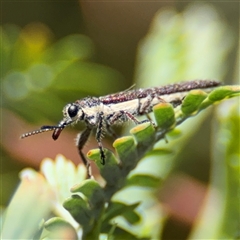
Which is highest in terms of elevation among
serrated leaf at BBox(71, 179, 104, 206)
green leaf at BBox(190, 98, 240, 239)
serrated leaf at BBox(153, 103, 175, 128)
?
serrated leaf at BBox(153, 103, 175, 128)

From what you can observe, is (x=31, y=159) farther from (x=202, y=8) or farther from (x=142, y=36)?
(x=142, y=36)

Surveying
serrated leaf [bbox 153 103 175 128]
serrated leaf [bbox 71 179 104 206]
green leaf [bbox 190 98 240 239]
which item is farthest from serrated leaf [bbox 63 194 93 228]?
green leaf [bbox 190 98 240 239]

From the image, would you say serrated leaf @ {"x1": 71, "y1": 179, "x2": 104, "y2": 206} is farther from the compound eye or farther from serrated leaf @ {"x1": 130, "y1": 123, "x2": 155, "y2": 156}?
the compound eye

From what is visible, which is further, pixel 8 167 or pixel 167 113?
pixel 8 167

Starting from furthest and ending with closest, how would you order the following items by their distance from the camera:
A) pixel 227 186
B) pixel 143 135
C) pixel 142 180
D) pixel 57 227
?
1. pixel 227 186
2. pixel 142 180
3. pixel 143 135
4. pixel 57 227

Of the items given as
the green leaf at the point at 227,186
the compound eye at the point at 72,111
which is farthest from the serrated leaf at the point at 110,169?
the compound eye at the point at 72,111

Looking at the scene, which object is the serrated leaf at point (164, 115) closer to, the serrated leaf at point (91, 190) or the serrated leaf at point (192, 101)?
the serrated leaf at point (192, 101)

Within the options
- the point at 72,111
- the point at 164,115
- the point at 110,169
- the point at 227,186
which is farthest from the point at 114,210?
the point at 72,111

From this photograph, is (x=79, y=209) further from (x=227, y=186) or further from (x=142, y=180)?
(x=227, y=186)

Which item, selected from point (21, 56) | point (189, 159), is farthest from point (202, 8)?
point (21, 56)

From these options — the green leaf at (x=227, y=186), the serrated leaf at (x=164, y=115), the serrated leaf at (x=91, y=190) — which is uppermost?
the serrated leaf at (x=164, y=115)

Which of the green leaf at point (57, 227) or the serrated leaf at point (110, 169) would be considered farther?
the serrated leaf at point (110, 169)
